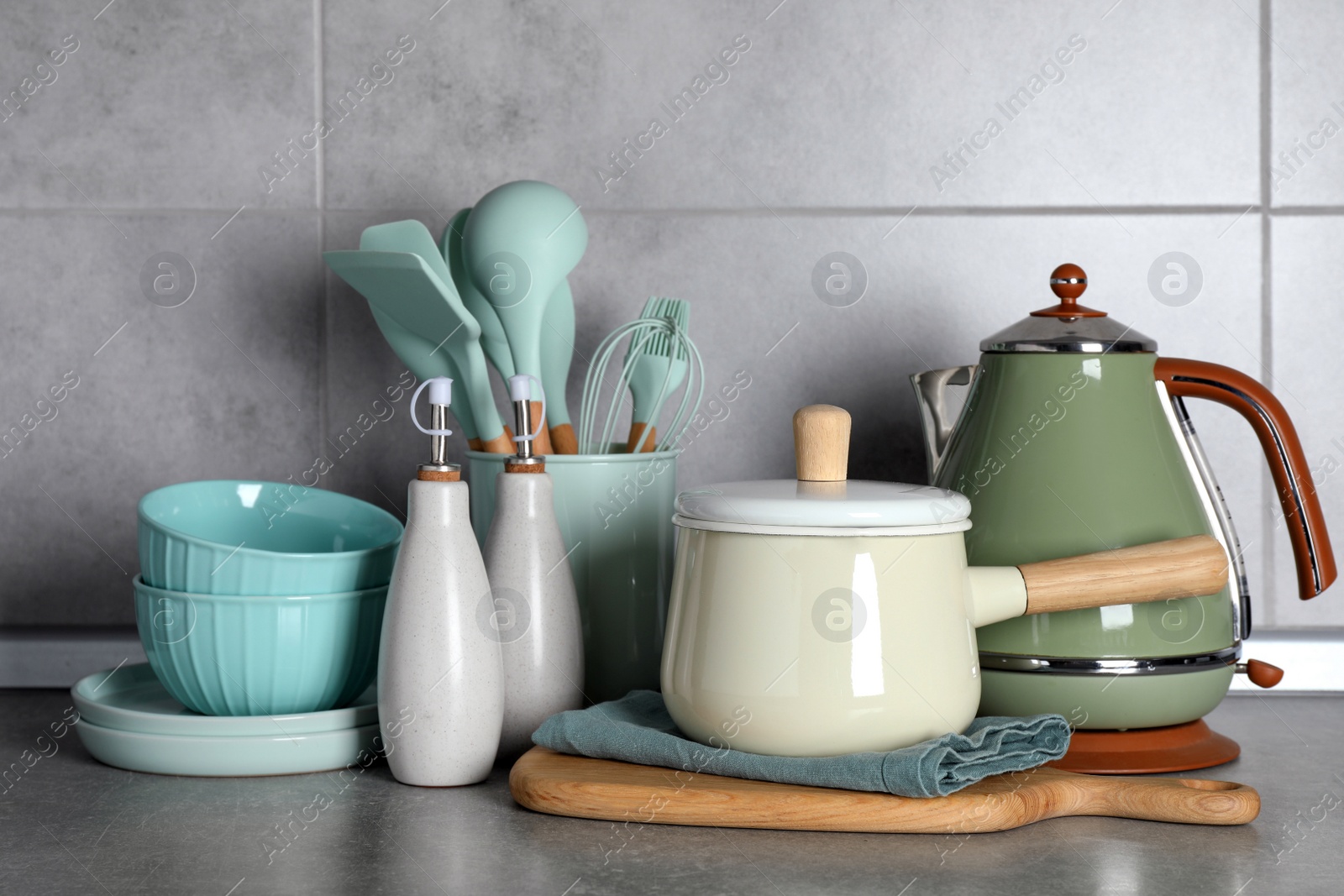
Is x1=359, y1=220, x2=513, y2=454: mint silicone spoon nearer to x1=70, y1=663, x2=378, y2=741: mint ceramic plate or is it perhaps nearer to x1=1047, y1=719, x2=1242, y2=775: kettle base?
x1=70, y1=663, x2=378, y2=741: mint ceramic plate

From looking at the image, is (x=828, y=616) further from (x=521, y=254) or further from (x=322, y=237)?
(x=322, y=237)

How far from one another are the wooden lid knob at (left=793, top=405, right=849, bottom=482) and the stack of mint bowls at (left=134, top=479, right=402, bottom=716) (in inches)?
9.1

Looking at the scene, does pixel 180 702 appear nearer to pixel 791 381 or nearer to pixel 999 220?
pixel 791 381

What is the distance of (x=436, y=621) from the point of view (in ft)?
1.92

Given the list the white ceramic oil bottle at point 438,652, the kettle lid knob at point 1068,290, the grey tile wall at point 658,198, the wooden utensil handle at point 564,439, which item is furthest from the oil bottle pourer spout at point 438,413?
the kettle lid knob at point 1068,290

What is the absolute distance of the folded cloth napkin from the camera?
53 centimetres

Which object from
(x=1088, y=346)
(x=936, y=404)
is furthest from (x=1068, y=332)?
(x=936, y=404)

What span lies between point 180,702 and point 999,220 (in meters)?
0.65

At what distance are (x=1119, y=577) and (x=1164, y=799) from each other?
11cm

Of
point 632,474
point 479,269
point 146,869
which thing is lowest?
point 146,869

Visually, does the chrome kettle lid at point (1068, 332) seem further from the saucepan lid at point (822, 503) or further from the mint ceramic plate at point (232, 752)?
the mint ceramic plate at point (232, 752)

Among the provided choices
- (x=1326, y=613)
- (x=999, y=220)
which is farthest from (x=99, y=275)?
(x=1326, y=613)

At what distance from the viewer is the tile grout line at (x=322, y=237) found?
2.78 feet

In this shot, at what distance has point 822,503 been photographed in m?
0.55
